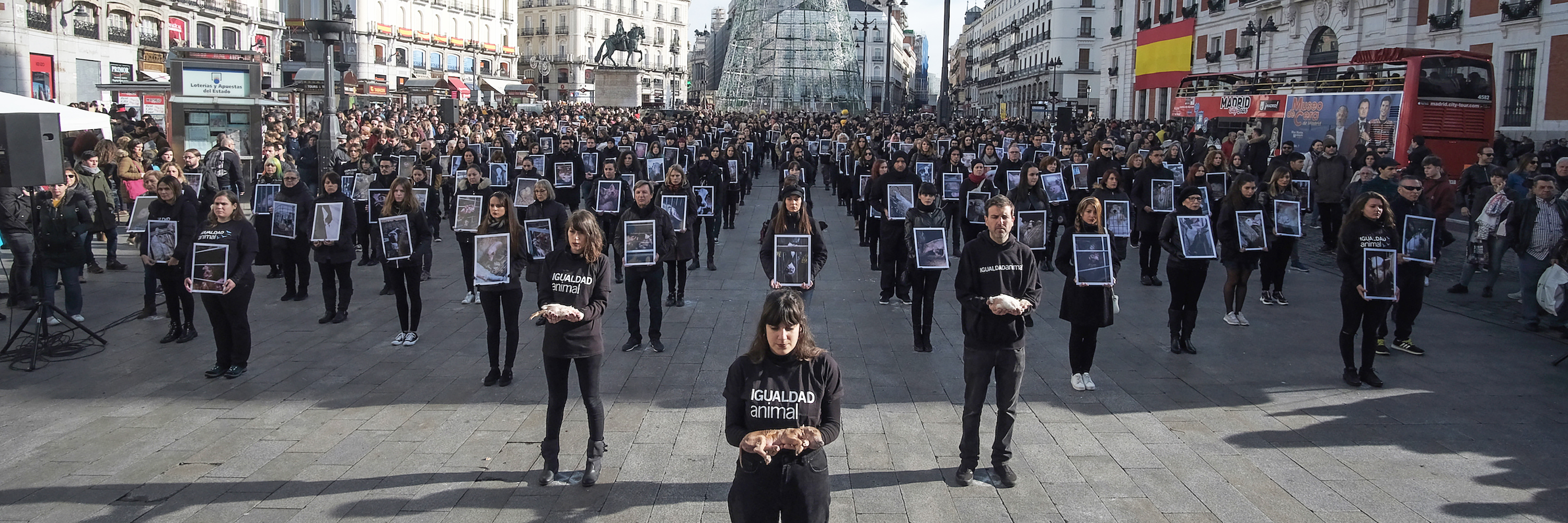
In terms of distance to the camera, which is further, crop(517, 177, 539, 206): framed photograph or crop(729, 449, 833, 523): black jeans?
crop(517, 177, 539, 206): framed photograph

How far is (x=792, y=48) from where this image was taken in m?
66.9

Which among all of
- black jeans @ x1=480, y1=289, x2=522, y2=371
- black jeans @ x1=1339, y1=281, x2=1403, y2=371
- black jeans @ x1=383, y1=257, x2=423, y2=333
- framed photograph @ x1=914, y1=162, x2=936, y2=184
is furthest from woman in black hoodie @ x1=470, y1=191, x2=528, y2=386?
framed photograph @ x1=914, y1=162, x2=936, y2=184

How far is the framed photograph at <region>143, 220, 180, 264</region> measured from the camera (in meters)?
8.68

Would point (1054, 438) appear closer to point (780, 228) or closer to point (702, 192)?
point (780, 228)

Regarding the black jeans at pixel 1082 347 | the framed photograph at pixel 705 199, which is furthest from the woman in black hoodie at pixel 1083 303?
the framed photograph at pixel 705 199

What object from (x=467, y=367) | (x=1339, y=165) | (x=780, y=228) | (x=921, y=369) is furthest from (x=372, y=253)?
(x=1339, y=165)

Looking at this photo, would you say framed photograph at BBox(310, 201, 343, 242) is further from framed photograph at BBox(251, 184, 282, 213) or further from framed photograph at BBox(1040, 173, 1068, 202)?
framed photograph at BBox(1040, 173, 1068, 202)

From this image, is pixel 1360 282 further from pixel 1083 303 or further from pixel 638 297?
pixel 638 297

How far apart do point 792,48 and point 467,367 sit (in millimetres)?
60565

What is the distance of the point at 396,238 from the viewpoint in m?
8.77

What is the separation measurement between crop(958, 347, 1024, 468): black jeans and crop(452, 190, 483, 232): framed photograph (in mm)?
Answer: 6415

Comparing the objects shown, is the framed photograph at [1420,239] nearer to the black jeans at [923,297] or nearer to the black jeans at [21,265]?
the black jeans at [923,297]

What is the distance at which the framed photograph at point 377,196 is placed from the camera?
11867mm

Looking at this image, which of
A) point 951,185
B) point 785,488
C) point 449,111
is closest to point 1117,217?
point 951,185
